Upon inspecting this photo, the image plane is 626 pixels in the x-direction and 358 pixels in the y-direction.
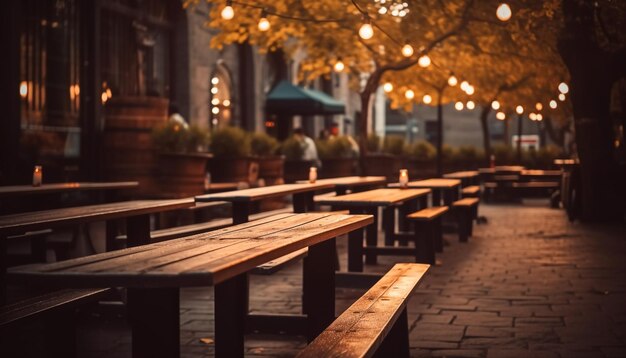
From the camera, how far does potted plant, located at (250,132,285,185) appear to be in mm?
16438

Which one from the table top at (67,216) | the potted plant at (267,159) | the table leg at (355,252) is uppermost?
the potted plant at (267,159)

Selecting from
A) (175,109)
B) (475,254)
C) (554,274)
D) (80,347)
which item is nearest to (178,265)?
(80,347)

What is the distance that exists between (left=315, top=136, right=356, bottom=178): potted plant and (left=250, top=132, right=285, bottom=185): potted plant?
143 inches

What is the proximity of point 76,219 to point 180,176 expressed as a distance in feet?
23.6

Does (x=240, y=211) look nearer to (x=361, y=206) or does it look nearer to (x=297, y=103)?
(x=361, y=206)

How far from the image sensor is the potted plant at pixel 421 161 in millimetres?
25969

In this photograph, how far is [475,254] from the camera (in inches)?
476

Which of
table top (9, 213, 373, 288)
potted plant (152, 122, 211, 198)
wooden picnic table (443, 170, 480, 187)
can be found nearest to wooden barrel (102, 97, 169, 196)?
potted plant (152, 122, 211, 198)

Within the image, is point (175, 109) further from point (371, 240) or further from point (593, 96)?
point (371, 240)

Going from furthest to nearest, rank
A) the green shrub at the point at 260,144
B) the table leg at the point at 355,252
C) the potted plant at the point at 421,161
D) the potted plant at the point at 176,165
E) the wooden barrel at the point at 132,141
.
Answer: the potted plant at the point at 421,161 < the green shrub at the point at 260,144 < the wooden barrel at the point at 132,141 < the potted plant at the point at 176,165 < the table leg at the point at 355,252

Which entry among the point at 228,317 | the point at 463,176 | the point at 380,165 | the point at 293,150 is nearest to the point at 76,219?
the point at 228,317

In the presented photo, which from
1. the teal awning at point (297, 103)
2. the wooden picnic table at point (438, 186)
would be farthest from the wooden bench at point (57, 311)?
the teal awning at point (297, 103)

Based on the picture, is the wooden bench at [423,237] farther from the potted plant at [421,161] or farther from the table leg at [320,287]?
the potted plant at [421,161]

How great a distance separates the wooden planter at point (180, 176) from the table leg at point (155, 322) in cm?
952
